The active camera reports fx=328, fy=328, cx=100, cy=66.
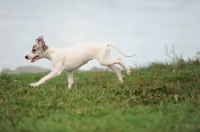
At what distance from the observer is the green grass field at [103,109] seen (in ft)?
13.8

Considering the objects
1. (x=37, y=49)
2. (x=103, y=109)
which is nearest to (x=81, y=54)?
(x=37, y=49)

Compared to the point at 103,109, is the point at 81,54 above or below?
above

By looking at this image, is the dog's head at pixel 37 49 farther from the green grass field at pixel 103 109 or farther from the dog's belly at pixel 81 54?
the green grass field at pixel 103 109

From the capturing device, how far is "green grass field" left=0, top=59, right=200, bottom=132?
13.8ft

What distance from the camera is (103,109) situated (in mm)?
5230

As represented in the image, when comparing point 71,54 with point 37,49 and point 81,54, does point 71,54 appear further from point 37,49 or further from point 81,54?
point 37,49

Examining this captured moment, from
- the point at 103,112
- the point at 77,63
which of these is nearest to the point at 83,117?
the point at 103,112

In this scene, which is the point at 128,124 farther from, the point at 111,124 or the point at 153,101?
the point at 153,101

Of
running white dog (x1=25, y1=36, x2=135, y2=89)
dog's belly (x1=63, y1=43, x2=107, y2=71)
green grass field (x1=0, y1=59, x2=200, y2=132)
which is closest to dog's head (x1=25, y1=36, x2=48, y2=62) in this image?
running white dog (x1=25, y1=36, x2=135, y2=89)

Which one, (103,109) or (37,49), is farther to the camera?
(37,49)

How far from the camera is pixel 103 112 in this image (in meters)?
5.06

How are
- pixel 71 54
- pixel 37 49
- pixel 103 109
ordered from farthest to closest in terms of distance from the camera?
pixel 71 54, pixel 37 49, pixel 103 109

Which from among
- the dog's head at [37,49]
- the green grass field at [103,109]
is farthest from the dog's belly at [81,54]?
the green grass field at [103,109]

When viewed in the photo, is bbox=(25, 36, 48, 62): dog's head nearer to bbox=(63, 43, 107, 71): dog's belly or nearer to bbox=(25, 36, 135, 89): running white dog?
bbox=(25, 36, 135, 89): running white dog
